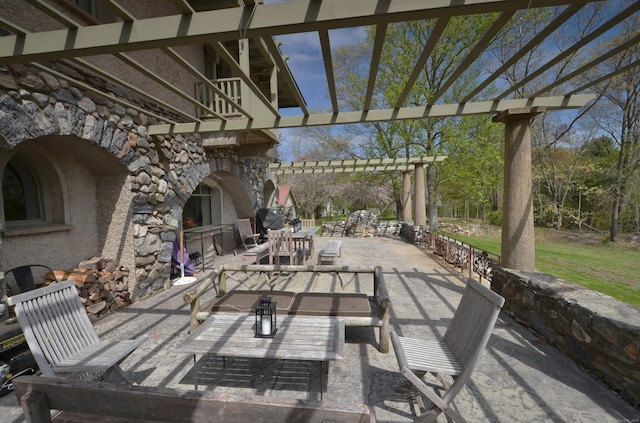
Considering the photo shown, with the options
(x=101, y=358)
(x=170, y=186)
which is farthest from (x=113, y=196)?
(x=101, y=358)

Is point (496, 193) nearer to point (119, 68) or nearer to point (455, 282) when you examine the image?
point (455, 282)

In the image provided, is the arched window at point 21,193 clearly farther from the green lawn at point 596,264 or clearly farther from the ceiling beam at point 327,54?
the green lawn at point 596,264

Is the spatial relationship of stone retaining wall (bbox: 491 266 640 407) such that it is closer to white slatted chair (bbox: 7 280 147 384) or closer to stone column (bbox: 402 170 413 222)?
white slatted chair (bbox: 7 280 147 384)

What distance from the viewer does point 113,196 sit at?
15.2 feet

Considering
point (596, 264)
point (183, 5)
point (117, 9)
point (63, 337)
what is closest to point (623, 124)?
point (596, 264)

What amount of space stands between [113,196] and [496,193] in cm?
2640

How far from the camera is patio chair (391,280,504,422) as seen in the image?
2.06 meters

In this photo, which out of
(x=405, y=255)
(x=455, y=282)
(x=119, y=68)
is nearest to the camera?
(x=119, y=68)

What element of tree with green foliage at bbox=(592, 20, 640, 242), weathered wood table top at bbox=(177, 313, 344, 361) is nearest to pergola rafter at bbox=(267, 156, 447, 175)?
weathered wood table top at bbox=(177, 313, 344, 361)

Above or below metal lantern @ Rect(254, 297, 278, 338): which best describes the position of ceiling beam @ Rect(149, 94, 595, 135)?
above

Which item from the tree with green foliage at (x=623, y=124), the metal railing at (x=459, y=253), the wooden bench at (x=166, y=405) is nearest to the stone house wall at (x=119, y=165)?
the wooden bench at (x=166, y=405)

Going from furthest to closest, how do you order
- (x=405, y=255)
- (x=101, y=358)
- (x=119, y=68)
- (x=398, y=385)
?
(x=405, y=255)
(x=119, y=68)
(x=398, y=385)
(x=101, y=358)

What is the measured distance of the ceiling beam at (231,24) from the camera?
1.73m

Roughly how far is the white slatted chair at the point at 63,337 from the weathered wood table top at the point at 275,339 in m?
0.67
